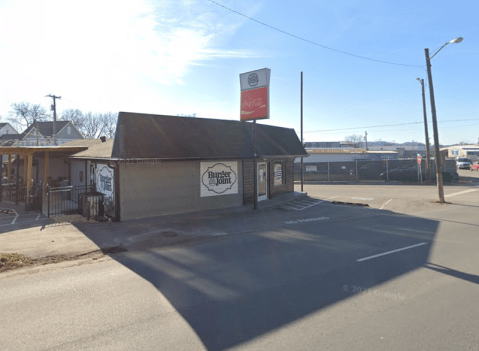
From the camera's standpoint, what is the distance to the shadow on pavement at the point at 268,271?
4.83 meters

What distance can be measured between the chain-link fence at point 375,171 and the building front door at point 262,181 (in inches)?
752

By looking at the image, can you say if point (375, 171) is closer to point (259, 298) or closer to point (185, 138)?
point (185, 138)

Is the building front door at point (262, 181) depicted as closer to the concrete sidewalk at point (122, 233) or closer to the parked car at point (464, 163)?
the concrete sidewalk at point (122, 233)

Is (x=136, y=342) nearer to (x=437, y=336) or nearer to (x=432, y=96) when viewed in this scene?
(x=437, y=336)

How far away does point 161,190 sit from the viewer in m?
13.7

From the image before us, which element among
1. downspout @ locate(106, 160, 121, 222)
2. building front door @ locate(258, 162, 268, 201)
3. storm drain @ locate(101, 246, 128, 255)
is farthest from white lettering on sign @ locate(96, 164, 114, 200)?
building front door @ locate(258, 162, 268, 201)

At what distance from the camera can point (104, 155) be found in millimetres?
13359

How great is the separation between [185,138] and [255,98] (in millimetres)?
4394

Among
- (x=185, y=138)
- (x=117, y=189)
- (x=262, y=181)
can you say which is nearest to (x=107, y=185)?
(x=117, y=189)

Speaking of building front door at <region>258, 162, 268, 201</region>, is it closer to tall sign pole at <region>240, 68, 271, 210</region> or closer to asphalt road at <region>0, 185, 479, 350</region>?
tall sign pole at <region>240, 68, 271, 210</region>

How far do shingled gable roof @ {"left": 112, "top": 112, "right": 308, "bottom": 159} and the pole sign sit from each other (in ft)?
4.96

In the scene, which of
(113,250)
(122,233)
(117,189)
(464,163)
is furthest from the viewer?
(464,163)

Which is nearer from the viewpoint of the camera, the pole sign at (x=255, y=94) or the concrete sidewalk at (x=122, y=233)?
the concrete sidewalk at (x=122, y=233)

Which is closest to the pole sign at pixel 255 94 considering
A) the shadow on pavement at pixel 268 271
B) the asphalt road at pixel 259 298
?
the shadow on pavement at pixel 268 271
